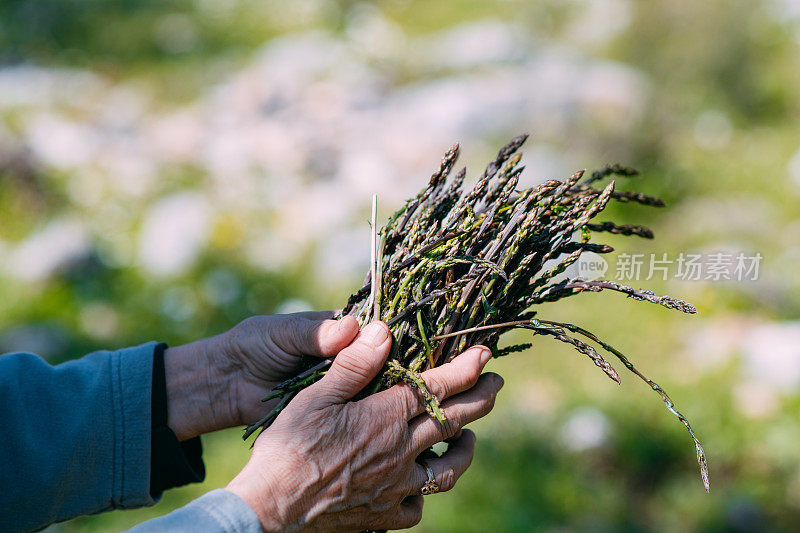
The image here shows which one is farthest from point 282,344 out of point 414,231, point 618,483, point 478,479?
point 618,483

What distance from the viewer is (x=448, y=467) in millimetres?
1870

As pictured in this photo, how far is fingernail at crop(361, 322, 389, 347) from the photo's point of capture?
69.0 inches

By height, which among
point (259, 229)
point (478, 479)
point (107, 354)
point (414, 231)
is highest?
point (414, 231)

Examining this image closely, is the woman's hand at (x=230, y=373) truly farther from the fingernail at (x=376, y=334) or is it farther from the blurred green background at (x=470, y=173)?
the blurred green background at (x=470, y=173)

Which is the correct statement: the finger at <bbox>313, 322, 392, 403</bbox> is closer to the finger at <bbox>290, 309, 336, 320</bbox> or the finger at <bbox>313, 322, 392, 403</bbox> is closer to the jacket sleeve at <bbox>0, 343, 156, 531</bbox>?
the finger at <bbox>290, 309, 336, 320</bbox>

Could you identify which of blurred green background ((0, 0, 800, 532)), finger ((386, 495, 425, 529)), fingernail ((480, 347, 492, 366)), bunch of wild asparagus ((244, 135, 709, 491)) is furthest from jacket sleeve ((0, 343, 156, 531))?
blurred green background ((0, 0, 800, 532))

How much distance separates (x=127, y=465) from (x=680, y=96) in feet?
22.6

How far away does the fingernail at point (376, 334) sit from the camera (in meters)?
1.75

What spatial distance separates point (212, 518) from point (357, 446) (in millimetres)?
406

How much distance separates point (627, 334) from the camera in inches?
177

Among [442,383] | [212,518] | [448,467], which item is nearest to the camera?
[212,518]

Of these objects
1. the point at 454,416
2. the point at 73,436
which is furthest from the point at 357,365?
the point at 73,436

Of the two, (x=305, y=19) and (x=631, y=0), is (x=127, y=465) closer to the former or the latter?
(x=631, y=0)

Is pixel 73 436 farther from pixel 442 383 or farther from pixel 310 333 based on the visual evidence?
pixel 442 383
